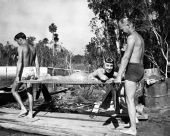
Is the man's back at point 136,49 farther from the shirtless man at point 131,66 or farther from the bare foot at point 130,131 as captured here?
the bare foot at point 130,131

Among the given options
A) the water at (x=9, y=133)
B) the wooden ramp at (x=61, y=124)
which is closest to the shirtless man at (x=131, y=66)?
the wooden ramp at (x=61, y=124)

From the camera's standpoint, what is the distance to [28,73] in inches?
227

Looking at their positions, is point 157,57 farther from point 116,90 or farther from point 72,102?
point 116,90

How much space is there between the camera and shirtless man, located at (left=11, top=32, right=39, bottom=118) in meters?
5.51

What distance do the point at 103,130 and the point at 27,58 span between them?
7.70 feet

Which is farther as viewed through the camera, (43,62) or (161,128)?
(43,62)

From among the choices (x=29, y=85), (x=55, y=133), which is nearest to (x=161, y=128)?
(x=55, y=133)

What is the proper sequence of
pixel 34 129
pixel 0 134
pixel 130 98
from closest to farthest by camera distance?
1. pixel 130 98
2. pixel 34 129
3. pixel 0 134

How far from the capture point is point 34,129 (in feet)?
15.8

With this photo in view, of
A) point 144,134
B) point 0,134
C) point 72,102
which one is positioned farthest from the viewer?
Answer: point 72,102

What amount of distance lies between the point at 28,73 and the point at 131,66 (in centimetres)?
256

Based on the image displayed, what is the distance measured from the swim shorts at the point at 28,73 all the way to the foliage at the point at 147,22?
494 inches

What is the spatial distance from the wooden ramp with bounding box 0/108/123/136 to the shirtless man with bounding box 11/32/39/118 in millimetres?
328

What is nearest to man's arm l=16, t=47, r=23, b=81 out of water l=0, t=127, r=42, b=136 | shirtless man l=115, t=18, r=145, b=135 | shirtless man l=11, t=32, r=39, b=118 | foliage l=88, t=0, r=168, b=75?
shirtless man l=11, t=32, r=39, b=118
